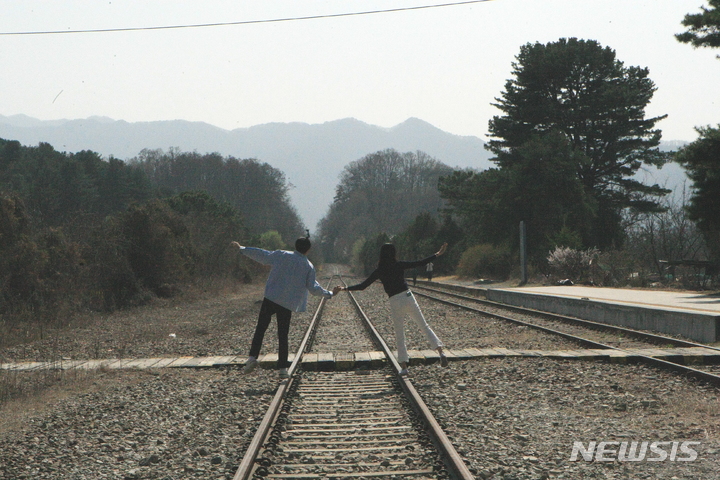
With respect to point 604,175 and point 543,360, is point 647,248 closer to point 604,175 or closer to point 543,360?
point 604,175

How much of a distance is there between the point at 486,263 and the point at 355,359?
1476 inches

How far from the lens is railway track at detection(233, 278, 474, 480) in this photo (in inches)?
189

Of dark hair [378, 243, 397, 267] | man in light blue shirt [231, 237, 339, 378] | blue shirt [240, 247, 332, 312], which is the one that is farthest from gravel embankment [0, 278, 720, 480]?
dark hair [378, 243, 397, 267]

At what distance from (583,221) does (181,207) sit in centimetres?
2782

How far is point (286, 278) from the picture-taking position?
843 cm

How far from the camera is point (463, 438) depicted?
5660 millimetres

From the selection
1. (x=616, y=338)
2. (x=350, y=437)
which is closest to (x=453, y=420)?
(x=350, y=437)

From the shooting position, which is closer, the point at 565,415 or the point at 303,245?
the point at 565,415

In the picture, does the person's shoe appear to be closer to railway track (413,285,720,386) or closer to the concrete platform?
railway track (413,285,720,386)

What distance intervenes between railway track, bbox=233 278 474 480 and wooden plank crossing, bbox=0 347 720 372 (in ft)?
4.43

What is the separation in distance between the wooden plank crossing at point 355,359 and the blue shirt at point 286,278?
5.16ft

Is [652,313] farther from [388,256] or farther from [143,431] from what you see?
[143,431]

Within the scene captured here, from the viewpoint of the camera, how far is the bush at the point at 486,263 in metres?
44.2

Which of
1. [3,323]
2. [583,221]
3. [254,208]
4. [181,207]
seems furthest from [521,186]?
[254,208]
